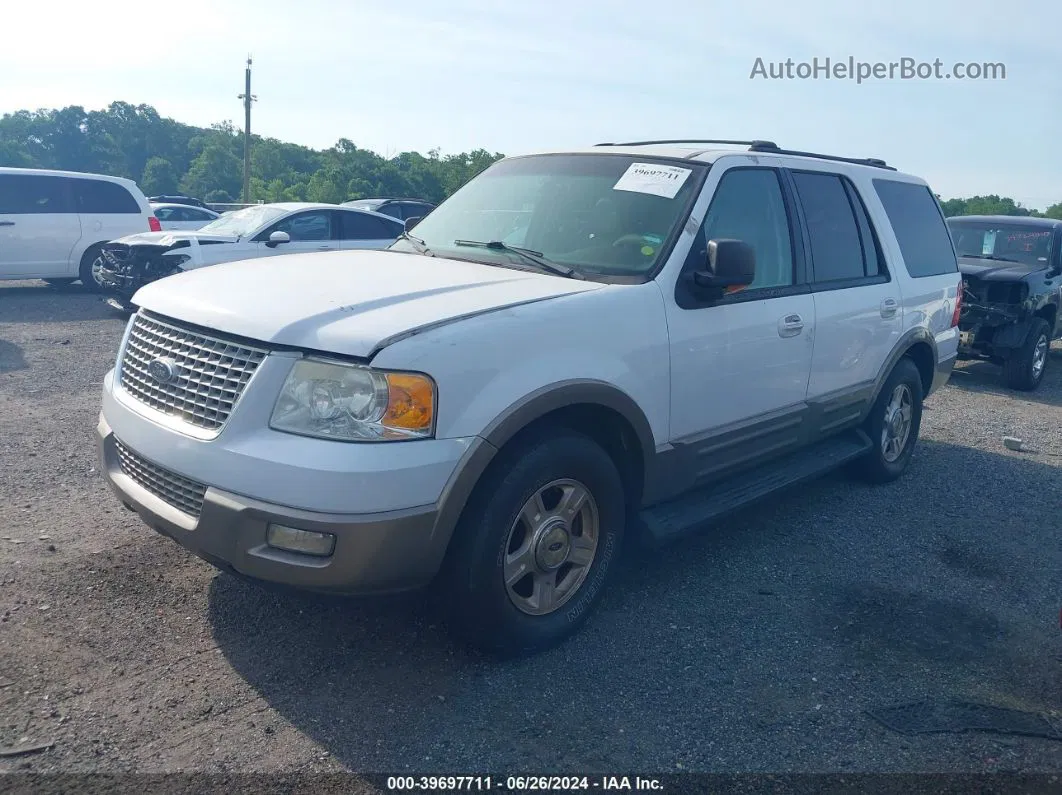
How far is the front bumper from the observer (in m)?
2.83

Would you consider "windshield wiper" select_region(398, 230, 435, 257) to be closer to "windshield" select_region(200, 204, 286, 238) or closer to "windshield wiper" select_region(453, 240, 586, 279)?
"windshield wiper" select_region(453, 240, 586, 279)

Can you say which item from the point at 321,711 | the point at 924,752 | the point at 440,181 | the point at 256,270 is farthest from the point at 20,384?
the point at 440,181

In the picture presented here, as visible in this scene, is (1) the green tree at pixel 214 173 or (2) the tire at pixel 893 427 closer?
(2) the tire at pixel 893 427

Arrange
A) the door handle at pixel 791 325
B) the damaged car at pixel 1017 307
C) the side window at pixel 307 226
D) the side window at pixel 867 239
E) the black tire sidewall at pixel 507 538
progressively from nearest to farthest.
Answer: the black tire sidewall at pixel 507 538 → the door handle at pixel 791 325 → the side window at pixel 867 239 → the damaged car at pixel 1017 307 → the side window at pixel 307 226

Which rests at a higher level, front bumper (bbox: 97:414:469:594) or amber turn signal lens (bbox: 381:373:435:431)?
amber turn signal lens (bbox: 381:373:435:431)

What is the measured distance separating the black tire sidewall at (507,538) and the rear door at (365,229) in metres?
9.63

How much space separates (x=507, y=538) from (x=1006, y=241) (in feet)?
32.4

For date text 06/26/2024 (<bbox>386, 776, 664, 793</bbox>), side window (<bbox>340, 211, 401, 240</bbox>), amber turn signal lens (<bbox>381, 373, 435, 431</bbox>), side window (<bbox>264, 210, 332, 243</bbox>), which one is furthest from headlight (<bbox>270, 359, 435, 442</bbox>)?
side window (<bbox>340, 211, 401, 240</bbox>)

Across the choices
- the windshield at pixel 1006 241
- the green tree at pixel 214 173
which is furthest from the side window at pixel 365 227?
the green tree at pixel 214 173

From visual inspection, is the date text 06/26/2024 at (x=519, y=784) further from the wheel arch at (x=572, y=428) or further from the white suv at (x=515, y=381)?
the wheel arch at (x=572, y=428)

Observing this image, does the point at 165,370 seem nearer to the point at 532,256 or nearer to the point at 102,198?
the point at 532,256

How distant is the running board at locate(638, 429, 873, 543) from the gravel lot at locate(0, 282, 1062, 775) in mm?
376

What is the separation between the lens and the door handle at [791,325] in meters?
4.43

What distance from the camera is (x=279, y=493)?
283 centimetres
